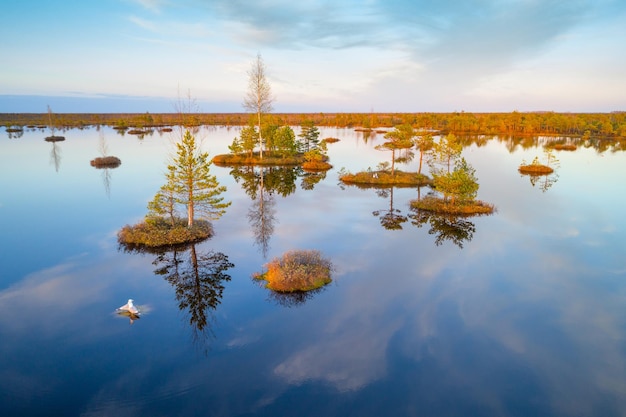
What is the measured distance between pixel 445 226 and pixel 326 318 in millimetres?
20212

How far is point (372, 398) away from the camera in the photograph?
14.2 m

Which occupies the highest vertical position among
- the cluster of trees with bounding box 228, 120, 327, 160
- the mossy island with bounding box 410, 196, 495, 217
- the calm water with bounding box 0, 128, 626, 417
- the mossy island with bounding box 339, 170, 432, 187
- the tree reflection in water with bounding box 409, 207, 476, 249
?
the cluster of trees with bounding box 228, 120, 327, 160

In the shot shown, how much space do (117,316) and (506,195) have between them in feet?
151

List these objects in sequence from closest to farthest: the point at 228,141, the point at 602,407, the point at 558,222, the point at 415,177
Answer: the point at 602,407
the point at 558,222
the point at 415,177
the point at 228,141

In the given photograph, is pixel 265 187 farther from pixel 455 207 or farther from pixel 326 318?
pixel 326 318

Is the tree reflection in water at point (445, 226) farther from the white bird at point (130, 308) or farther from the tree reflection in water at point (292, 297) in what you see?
the white bird at point (130, 308)

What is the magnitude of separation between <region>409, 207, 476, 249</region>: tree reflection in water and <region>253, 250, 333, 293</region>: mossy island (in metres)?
11.3

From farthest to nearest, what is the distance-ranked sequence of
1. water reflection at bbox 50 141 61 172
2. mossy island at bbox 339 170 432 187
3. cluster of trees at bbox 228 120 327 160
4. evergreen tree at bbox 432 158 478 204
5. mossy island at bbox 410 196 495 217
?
1. cluster of trees at bbox 228 120 327 160
2. water reflection at bbox 50 141 61 172
3. mossy island at bbox 339 170 432 187
4. mossy island at bbox 410 196 495 217
5. evergreen tree at bbox 432 158 478 204

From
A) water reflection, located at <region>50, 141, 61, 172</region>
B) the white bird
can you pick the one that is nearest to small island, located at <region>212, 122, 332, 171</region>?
water reflection, located at <region>50, 141, 61, 172</region>

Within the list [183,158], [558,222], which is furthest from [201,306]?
[558,222]

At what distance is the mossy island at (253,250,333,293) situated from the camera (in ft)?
75.5

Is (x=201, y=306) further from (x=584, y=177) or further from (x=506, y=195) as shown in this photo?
(x=584, y=177)

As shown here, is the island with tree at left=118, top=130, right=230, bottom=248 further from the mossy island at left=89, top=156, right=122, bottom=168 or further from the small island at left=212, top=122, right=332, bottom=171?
the mossy island at left=89, top=156, right=122, bottom=168

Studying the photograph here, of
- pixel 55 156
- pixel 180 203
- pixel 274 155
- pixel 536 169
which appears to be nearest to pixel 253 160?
pixel 274 155
